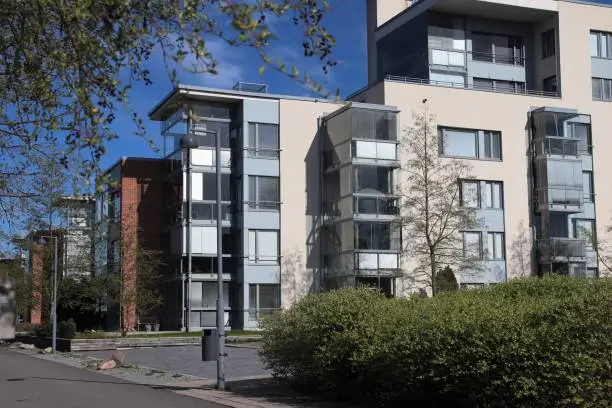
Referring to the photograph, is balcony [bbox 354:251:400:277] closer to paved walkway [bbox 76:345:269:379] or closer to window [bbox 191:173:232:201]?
window [bbox 191:173:232:201]

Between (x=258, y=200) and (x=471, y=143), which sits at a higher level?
(x=471, y=143)

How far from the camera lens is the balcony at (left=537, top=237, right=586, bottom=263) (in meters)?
45.8

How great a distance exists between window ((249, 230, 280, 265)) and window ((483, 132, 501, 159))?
44.9 feet

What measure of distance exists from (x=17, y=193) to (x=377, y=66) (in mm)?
44012

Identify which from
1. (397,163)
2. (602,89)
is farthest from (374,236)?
(602,89)

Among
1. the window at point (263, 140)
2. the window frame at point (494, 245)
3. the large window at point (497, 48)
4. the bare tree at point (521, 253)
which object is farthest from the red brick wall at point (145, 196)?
the bare tree at point (521, 253)

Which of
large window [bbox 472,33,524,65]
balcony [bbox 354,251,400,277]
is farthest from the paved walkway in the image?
large window [bbox 472,33,524,65]

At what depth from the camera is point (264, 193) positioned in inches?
1748

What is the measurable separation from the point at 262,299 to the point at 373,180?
907 cm

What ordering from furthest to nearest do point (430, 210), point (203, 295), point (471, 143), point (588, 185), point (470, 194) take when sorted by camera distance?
point (588, 185) < point (471, 143) < point (470, 194) < point (203, 295) < point (430, 210)

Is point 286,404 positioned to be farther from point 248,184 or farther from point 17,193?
point 248,184

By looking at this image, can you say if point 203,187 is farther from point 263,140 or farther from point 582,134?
point 582,134

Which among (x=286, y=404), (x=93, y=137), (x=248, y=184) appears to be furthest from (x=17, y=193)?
(x=248, y=184)

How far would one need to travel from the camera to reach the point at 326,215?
45219mm
